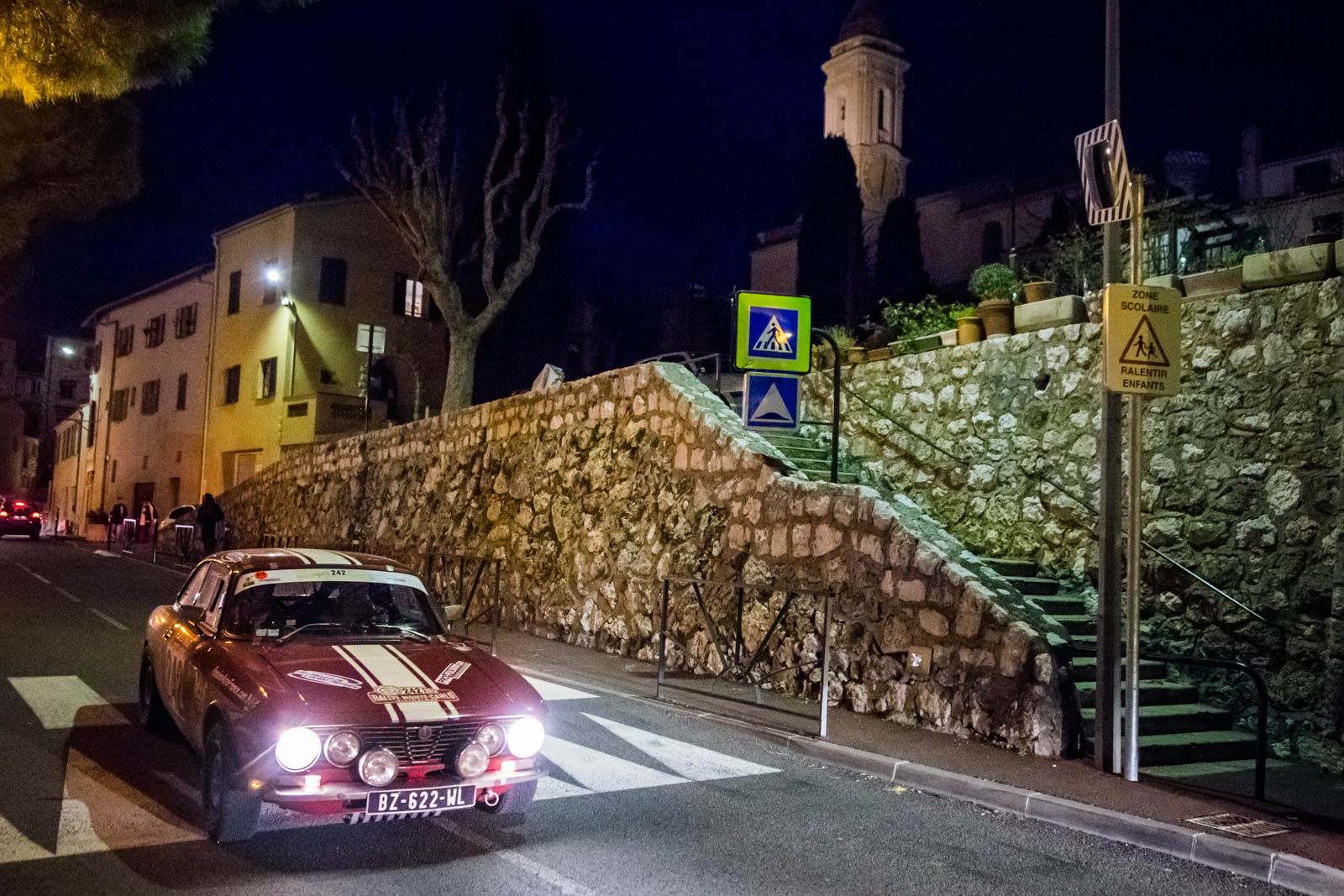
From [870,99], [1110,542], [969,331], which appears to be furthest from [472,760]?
[870,99]

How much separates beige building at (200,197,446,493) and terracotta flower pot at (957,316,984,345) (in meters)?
24.3

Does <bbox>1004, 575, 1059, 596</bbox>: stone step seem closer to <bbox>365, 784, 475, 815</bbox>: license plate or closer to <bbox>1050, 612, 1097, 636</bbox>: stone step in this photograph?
<bbox>1050, 612, 1097, 636</bbox>: stone step

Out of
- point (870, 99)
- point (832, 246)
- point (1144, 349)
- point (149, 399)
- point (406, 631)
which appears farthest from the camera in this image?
point (870, 99)

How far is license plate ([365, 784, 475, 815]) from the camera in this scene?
530 cm

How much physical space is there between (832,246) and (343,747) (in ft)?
164

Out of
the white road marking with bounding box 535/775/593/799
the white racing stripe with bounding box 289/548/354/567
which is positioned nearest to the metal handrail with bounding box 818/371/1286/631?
the white road marking with bounding box 535/775/593/799

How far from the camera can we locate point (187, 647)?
698 cm

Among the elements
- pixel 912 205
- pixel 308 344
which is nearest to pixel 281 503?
pixel 308 344

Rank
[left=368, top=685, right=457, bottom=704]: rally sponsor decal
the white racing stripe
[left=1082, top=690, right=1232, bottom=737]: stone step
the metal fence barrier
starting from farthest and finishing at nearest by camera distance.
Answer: the metal fence barrier → [left=1082, top=690, right=1232, bottom=737]: stone step → the white racing stripe → [left=368, top=685, right=457, bottom=704]: rally sponsor decal

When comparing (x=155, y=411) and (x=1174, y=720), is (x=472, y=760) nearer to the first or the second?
(x=1174, y=720)

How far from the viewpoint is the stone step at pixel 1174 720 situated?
8672 mm

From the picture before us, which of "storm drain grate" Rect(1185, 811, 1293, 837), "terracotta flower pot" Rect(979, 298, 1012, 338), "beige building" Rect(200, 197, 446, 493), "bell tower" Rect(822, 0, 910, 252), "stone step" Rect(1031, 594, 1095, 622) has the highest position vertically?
"bell tower" Rect(822, 0, 910, 252)

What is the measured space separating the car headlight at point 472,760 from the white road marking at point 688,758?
2320mm

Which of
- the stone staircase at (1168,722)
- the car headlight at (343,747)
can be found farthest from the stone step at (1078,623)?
the car headlight at (343,747)
